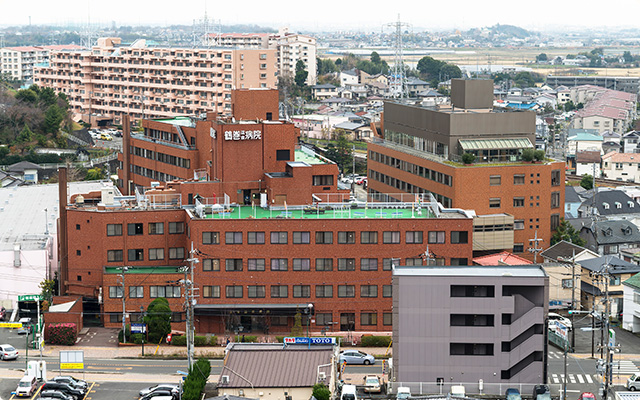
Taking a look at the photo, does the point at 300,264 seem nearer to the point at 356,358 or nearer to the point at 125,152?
the point at 356,358

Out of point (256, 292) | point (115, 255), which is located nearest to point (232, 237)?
point (256, 292)

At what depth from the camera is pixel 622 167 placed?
10619 cm

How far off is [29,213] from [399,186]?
86.7ft

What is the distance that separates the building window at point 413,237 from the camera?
51344 millimetres

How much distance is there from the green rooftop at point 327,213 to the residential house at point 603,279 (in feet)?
35.9

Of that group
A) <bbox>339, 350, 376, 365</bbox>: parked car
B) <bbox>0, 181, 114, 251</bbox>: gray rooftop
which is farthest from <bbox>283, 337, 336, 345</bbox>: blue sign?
<bbox>0, 181, 114, 251</bbox>: gray rooftop

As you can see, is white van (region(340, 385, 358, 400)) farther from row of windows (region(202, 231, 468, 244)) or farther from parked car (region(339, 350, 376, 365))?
row of windows (region(202, 231, 468, 244))

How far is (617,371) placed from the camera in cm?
4531

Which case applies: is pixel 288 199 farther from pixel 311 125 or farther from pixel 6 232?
pixel 311 125

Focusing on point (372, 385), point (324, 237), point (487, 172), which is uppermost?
point (487, 172)

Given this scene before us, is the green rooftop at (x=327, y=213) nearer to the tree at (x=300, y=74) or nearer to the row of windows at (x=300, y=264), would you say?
the row of windows at (x=300, y=264)

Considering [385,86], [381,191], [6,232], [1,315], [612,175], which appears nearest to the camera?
[1,315]

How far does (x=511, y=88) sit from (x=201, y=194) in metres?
151

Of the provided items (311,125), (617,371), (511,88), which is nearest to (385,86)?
(511,88)
